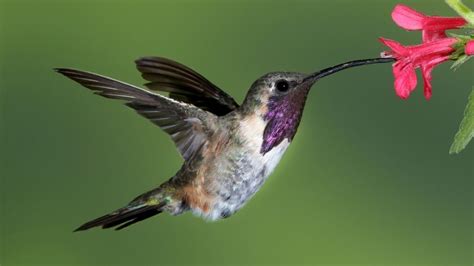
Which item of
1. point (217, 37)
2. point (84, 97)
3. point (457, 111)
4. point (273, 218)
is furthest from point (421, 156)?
point (84, 97)

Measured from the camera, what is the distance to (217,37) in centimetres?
229

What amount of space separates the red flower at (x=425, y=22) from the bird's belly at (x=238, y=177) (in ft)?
1.13

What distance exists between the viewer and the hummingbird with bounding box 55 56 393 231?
1.16 m

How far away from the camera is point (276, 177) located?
187 centimetres

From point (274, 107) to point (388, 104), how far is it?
1006mm

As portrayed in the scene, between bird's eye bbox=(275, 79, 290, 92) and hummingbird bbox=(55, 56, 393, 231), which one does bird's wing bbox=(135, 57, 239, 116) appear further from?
bird's eye bbox=(275, 79, 290, 92)

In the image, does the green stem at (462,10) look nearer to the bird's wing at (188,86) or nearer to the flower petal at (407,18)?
the flower petal at (407,18)

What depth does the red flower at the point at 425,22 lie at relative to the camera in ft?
2.85

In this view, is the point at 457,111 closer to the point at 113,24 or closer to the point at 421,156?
the point at 421,156

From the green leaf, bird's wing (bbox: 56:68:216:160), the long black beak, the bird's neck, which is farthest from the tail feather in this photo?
the green leaf

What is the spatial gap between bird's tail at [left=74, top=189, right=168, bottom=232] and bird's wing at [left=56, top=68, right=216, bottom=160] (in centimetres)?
11

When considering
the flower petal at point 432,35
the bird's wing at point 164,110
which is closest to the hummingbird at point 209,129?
the bird's wing at point 164,110

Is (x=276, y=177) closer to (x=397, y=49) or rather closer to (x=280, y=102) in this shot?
(x=280, y=102)

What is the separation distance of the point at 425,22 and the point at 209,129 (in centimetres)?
47
